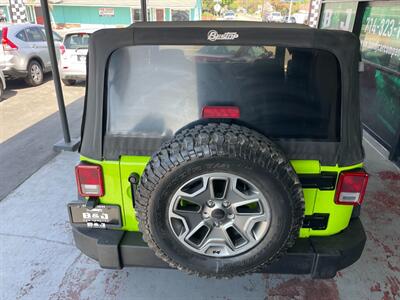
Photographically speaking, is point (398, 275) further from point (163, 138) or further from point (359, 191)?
point (163, 138)

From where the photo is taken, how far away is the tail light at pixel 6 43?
8.07 meters

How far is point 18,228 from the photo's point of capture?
325 cm

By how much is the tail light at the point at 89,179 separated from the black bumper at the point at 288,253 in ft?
0.96

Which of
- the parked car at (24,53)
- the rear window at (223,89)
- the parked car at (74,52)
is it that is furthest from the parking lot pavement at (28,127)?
the rear window at (223,89)

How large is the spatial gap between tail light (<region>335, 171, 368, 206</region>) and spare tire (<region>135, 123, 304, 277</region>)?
1.23 feet

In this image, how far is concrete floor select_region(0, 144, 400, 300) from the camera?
253cm

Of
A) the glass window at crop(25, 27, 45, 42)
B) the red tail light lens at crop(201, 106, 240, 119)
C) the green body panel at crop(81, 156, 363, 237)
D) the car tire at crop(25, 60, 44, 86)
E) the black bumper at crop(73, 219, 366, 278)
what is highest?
the red tail light lens at crop(201, 106, 240, 119)

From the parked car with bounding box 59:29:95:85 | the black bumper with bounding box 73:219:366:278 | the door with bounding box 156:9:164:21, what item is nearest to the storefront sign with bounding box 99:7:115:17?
the door with bounding box 156:9:164:21

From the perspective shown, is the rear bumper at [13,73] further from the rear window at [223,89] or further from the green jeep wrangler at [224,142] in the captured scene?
the rear window at [223,89]

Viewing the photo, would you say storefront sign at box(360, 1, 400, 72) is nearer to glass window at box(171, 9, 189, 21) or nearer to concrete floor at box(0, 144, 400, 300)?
concrete floor at box(0, 144, 400, 300)

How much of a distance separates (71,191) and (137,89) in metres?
2.36

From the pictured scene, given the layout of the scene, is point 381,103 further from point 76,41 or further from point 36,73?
point 36,73

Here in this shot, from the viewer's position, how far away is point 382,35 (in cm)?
580

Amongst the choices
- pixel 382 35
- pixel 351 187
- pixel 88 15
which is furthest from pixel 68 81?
pixel 88 15
